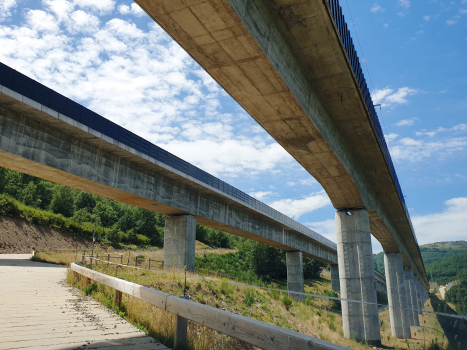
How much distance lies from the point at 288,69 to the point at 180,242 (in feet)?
62.6

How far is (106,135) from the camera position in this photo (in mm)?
18781

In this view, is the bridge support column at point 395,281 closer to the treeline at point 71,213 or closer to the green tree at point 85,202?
the treeline at point 71,213

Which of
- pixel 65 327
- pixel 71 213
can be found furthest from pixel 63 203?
pixel 65 327

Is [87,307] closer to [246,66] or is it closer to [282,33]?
[246,66]

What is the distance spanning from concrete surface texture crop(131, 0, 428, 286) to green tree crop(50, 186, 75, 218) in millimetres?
67147

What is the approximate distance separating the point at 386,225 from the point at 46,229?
49536 mm

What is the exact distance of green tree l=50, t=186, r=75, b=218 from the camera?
70.5 metres

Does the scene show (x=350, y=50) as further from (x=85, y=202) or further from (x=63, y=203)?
(x=85, y=202)

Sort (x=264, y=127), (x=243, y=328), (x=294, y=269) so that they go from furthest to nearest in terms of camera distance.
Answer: (x=294, y=269) < (x=264, y=127) < (x=243, y=328)

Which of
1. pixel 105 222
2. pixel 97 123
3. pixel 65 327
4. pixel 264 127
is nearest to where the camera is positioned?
pixel 65 327

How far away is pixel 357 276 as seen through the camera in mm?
18688

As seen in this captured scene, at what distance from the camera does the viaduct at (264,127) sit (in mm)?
7844

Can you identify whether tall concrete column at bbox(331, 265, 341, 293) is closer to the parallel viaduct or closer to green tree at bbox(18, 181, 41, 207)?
the parallel viaduct

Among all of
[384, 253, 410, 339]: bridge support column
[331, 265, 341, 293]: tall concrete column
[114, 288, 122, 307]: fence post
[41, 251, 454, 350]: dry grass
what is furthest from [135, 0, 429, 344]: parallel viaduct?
[331, 265, 341, 293]: tall concrete column
